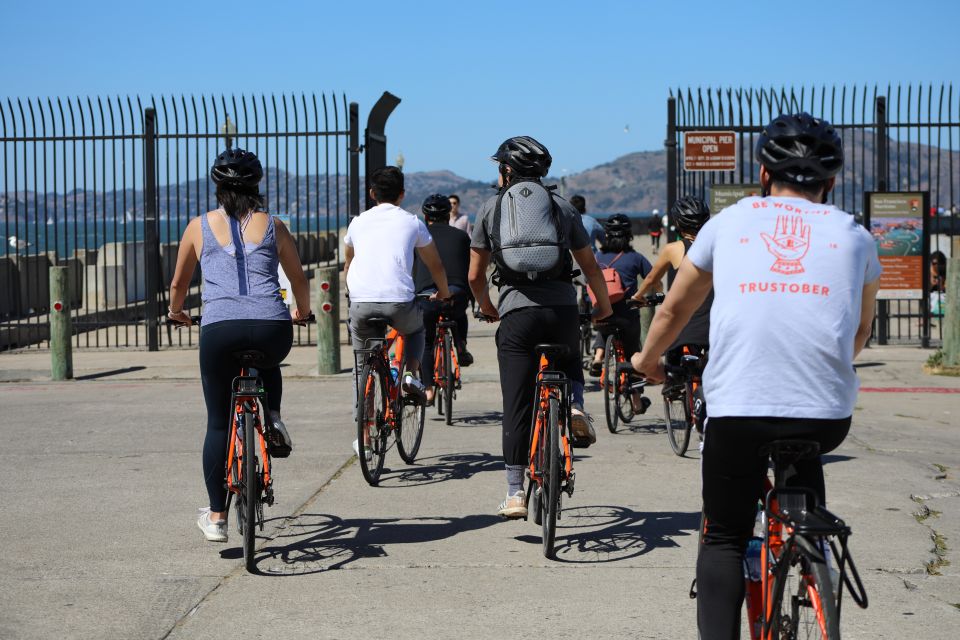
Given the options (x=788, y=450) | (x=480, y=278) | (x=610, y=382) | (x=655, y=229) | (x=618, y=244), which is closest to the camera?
(x=788, y=450)

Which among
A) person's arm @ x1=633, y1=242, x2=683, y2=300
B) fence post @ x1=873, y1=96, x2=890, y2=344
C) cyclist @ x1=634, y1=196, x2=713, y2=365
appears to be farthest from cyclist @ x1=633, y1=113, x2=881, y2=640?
fence post @ x1=873, y1=96, x2=890, y2=344

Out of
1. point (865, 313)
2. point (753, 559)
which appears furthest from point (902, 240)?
point (753, 559)

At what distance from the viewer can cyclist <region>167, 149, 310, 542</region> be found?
216 inches

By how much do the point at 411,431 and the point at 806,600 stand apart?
208 inches

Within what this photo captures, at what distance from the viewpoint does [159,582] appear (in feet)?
17.5

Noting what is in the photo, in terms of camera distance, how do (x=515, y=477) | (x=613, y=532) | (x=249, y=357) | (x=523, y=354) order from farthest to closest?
(x=613, y=532) → (x=515, y=477) → (x=523, y=354) → (x=249, y=357)

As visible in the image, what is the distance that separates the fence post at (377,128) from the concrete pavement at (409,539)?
570cm

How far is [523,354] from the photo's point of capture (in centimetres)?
590

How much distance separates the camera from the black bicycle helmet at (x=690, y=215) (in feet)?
26.0

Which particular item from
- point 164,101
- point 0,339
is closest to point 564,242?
point 164,101

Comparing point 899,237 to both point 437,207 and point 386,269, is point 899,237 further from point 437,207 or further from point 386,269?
point 386,269

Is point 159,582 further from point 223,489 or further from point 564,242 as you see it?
point 564,242

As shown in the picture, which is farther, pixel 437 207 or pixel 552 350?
pixel 437 207

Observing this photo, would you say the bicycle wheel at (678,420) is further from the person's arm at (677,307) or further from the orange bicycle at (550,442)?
the person's arm at (677,307)
